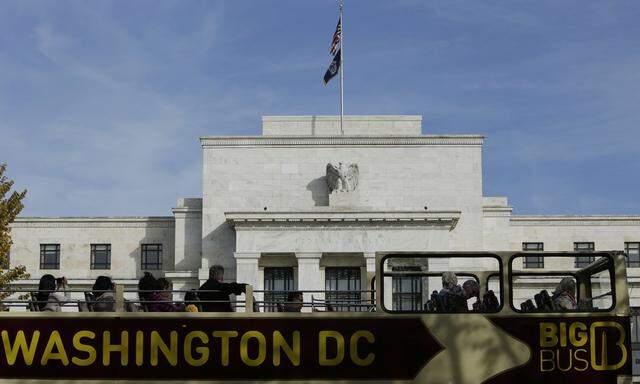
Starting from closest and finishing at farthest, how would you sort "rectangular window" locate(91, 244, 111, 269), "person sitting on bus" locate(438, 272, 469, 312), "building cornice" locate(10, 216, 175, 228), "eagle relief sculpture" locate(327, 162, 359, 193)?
"person sitting on bus" locate(438, 272, 469, 312)
"eagle relief sculpture" locate(327, 162, 359, 193)
"rectangular window" locate(91, 244, 111, 269)
"building cornice" locate(10, 216, 175, 228)

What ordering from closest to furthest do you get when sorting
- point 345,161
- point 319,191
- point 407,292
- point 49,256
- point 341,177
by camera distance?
point 407,292 → point 341,177 → point 319,191 → point 345,161 → point 49,256

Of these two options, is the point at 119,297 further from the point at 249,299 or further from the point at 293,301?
the point at 293,301

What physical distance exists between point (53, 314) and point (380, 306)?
3.98 metres

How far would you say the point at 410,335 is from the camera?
1165 cm

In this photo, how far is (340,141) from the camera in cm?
6175

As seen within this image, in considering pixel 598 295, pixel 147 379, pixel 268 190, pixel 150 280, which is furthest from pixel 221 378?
pixel 268 190

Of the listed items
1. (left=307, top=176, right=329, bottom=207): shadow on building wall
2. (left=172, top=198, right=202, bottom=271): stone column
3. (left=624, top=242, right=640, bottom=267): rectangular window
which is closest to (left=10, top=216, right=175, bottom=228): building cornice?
(left=172, top=198, right=202, bottom=271): stone column

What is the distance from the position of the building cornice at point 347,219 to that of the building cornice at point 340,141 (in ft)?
19.2

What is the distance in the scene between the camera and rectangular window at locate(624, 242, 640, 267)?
215 ft

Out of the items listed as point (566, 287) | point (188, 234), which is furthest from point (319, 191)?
point (566, 287)

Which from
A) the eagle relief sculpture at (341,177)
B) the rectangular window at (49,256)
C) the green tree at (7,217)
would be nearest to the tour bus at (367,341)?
the green tree at (7,217)

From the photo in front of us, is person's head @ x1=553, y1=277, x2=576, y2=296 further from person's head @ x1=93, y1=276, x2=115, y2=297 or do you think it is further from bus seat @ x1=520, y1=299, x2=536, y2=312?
person's head @ x1=93, y1=276, x2=115, y2=297

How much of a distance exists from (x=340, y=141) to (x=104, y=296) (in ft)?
163

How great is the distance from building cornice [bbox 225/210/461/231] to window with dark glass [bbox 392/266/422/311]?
147 feet
